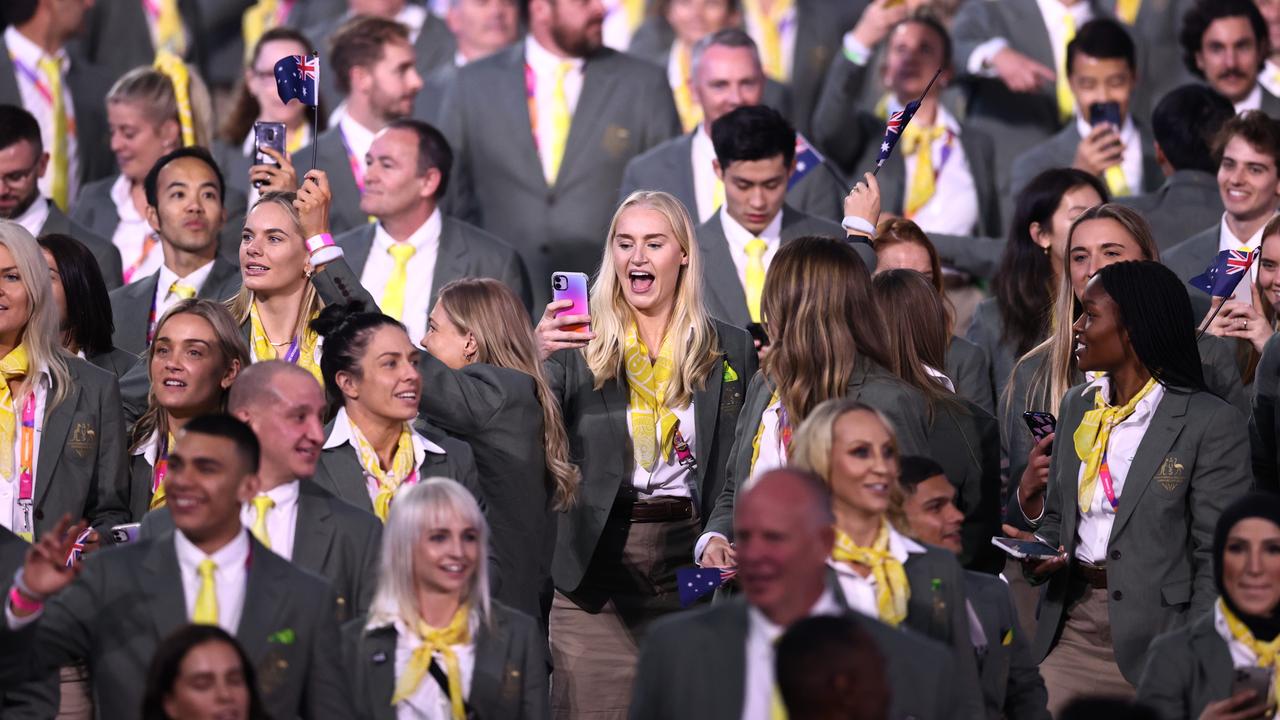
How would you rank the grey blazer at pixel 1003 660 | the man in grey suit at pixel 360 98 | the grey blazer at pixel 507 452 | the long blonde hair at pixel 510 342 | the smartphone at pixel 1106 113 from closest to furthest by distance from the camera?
1. the grey blazer at pixel 1003 660
2. the grey blazer at pixel 507 452
3. the long blonde hair at pixel 510 342
4. the smartphone at pixel 1106 113
5. the man in grey suit at pixel 360 98

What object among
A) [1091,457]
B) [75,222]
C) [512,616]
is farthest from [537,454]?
[75,222]

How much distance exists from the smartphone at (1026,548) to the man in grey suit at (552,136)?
4.33m

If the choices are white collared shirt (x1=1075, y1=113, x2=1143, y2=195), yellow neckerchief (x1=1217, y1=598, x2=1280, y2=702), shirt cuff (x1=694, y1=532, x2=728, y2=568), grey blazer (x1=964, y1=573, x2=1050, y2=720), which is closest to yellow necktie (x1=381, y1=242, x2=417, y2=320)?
shirt cuff (x1=694, y1=532, x2=728, y2=568)

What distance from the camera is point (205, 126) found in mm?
10914

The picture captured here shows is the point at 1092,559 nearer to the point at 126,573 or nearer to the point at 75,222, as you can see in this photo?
the point at 126,573

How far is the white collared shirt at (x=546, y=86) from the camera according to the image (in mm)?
10977

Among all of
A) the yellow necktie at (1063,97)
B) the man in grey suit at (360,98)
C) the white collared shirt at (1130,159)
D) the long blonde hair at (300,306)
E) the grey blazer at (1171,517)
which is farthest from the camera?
the yellow necktie at (1063,97)

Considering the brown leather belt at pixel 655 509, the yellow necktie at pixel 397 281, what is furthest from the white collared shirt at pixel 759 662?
the yellow necktie at pixel 397 281

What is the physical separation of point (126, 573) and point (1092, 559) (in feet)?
10.4

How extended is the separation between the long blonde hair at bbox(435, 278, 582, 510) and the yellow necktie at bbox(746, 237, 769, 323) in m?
1.57

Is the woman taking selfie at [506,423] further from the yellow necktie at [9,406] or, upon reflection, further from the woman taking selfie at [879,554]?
the woman taking selfie at [879,554]

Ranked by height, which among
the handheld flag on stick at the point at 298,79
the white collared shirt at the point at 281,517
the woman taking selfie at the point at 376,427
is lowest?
the white collared shirt at the point at 281,517

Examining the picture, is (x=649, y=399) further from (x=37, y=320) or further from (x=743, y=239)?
(x=37, y=320)

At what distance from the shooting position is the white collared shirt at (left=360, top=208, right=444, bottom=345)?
31.1 ft
